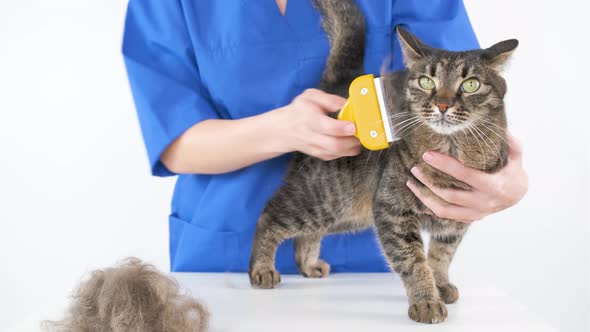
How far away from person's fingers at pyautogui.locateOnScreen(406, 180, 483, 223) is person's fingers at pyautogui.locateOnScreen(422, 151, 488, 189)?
2.4 inches

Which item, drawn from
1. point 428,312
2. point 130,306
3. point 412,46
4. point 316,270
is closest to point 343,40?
point 412,46

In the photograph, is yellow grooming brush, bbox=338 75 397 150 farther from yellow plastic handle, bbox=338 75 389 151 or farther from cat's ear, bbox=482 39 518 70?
cat's ear, bbox=482 39 518 70

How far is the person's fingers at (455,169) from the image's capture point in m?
1.34

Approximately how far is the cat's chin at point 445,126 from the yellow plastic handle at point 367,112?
13 centimetres

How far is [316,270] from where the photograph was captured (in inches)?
66.2

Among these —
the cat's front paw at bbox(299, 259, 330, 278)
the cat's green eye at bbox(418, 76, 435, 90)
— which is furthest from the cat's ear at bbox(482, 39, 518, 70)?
the cat's front paw at bbox(299, 259, 330, 278)

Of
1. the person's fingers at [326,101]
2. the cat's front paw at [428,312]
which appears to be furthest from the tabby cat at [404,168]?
the person's fingers at [326,101]

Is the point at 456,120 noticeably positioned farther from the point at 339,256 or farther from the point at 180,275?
the point at 180,275

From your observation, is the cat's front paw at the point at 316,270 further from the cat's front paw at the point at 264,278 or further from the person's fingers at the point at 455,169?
the person's fingers at the point at 455,169

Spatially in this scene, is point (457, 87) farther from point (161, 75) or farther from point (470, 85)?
point (161, 75)

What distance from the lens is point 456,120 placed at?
131 cm

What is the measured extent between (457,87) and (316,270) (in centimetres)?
62

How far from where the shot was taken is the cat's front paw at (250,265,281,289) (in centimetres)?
152

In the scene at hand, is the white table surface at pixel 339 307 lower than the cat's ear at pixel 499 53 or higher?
lower
